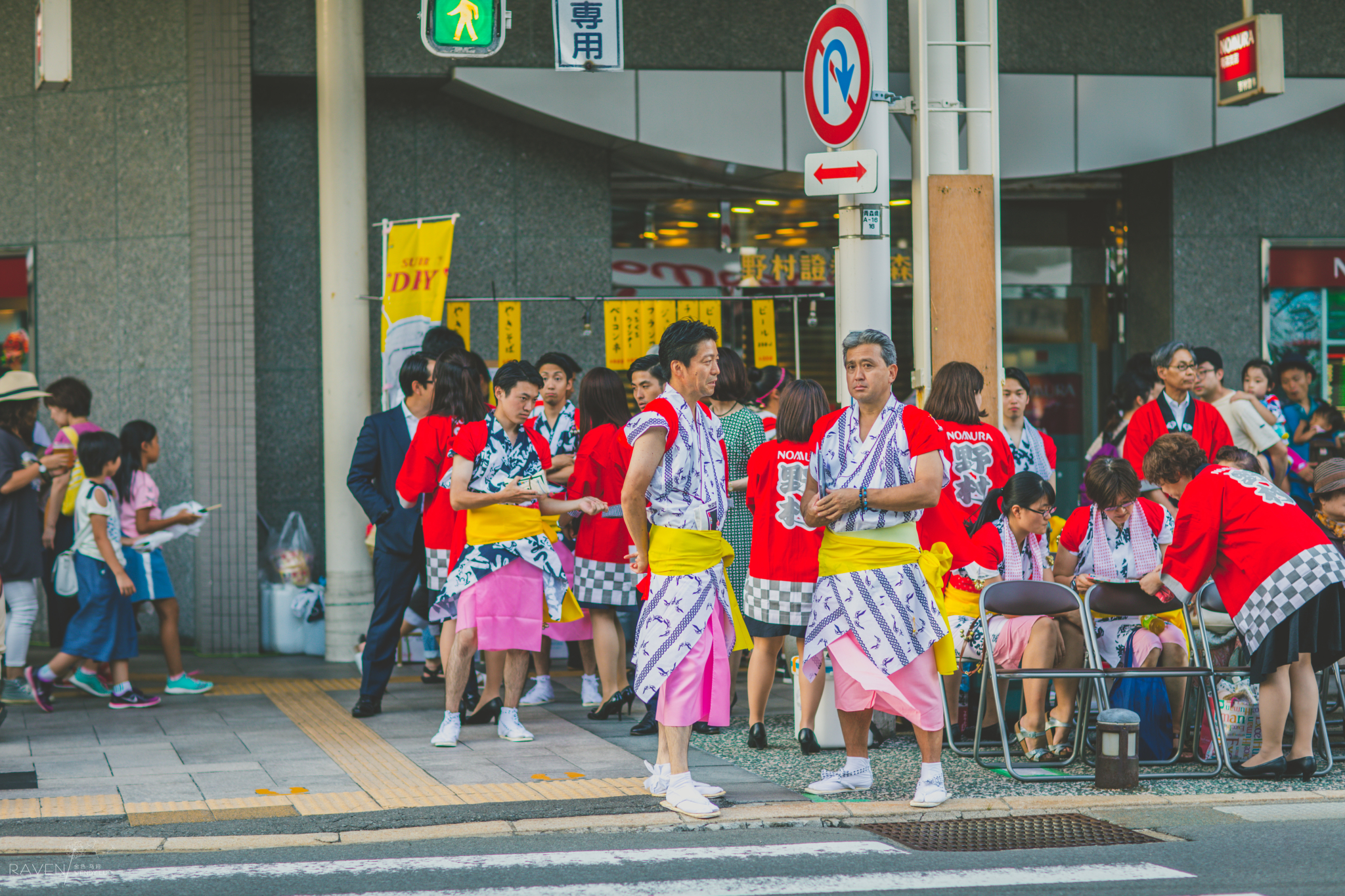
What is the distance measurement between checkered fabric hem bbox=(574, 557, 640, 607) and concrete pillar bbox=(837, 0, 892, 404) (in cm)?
158

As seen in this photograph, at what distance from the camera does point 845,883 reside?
461cm

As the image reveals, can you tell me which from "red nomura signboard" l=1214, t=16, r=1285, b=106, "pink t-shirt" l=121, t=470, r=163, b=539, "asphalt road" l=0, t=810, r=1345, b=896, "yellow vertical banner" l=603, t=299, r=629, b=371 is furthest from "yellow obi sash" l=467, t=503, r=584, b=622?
"red nomura signboard" l=1214, t=16, r=1285, b=106

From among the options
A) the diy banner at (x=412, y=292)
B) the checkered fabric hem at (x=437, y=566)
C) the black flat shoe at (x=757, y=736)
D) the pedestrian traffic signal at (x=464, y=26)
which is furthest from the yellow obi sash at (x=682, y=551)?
the diy banner at (x=412, y=292)

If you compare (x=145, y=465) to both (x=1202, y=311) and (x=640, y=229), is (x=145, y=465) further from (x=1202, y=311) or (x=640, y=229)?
(x=1202, y=311)

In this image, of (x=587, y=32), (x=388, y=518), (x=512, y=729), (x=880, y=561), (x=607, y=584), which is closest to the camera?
(x=880, y=561)

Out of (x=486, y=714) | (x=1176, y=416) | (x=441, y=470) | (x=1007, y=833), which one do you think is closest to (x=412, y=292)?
(x=441, y=470)

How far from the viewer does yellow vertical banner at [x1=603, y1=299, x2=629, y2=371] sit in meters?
10.7

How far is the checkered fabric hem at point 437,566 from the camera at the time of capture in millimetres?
7480

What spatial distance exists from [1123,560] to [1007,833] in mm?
1927

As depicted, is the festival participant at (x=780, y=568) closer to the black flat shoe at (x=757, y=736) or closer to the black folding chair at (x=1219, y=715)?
the black flat shoe at (x=757, y=736)

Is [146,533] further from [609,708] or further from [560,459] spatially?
[609,708]

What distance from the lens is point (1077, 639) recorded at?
21.9 ft

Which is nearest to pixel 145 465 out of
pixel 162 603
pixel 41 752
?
pixel 162 603

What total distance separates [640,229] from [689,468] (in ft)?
21.6
